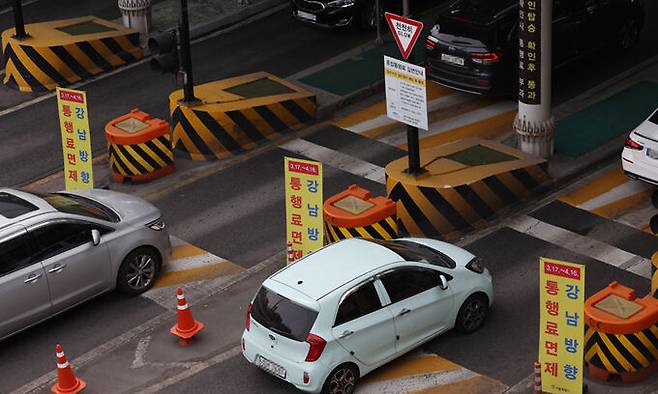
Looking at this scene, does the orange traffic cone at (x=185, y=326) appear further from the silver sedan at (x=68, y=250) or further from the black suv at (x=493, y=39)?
the black suv at (x=493, y=39)

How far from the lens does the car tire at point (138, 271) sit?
16.8 m

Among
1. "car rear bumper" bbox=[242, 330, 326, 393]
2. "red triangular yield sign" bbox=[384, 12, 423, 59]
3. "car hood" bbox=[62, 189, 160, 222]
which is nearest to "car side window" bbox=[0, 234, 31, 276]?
"car hood" bbox=[62, 189, 160, 222]

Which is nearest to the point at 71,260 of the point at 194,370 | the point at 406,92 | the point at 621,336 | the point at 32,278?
the point at 32,278

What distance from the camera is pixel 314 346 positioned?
1384cm

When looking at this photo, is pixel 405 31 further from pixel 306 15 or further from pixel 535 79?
pixel 306 15

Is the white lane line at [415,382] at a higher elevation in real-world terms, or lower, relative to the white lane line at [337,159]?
lower

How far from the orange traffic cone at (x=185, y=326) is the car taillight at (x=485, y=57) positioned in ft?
27.3

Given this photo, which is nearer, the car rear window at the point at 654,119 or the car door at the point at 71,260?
the car door at the point at 71,260

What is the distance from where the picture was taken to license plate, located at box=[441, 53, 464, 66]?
2216cm

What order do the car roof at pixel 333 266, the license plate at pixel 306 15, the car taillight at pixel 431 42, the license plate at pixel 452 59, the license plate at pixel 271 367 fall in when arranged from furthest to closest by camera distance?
the license plate at pixel 306 15 < the car taillight at pixel 431 42 < the license plate at pixel 452 59 < the car roof at pixel 333 266 < the license plate at pixel 271 367

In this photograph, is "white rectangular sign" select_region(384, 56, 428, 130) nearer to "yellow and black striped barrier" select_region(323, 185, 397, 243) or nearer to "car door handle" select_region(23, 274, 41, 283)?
"yellow and black striped barrier" select_region(323, 185, 397, 243)

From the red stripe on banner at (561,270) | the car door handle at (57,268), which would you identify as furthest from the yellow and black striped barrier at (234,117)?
the red stripe on banner at (561,270)

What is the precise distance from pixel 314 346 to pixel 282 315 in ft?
1.85

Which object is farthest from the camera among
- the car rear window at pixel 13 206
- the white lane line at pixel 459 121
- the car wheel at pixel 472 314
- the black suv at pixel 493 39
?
the black suv at pixel 493 39
